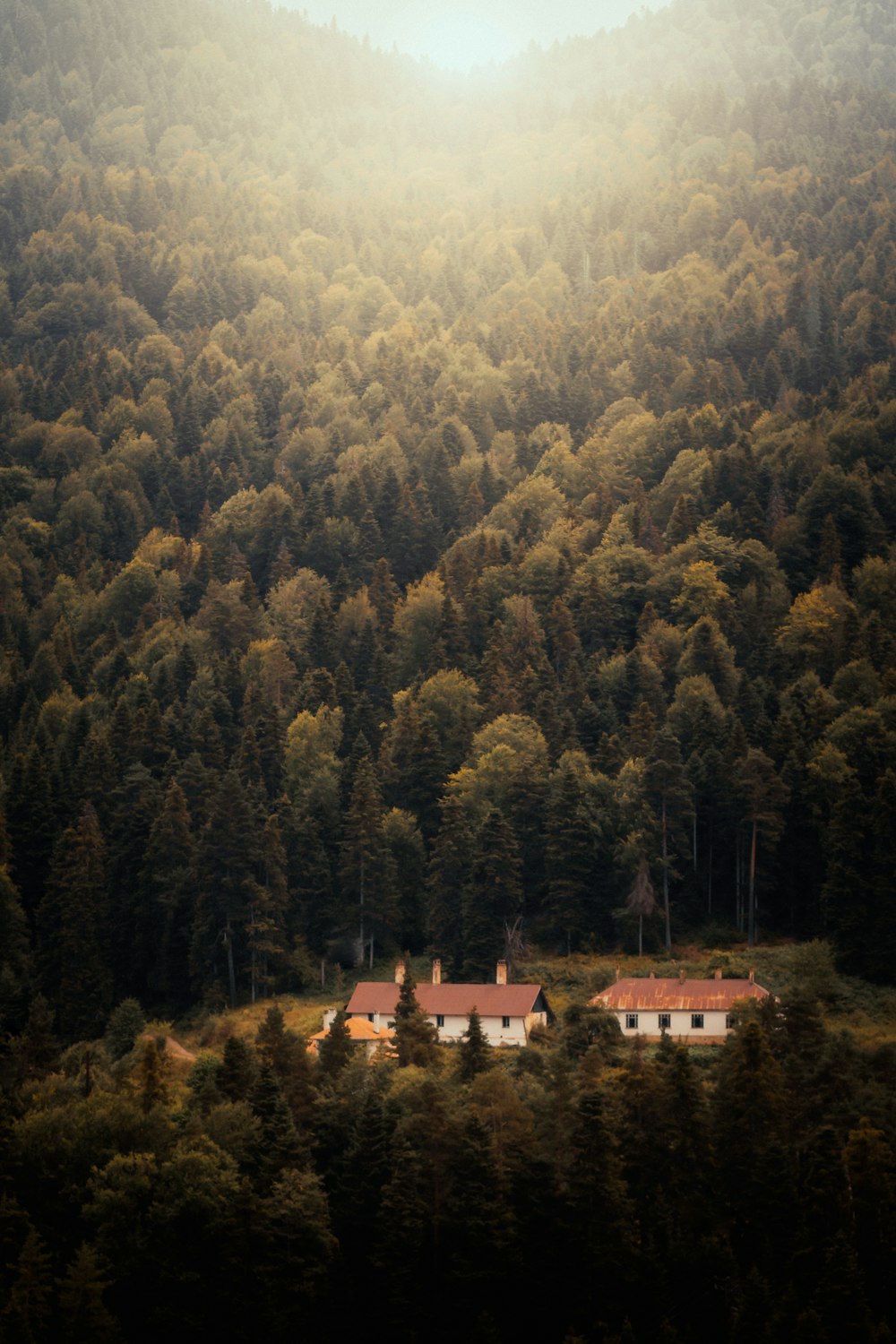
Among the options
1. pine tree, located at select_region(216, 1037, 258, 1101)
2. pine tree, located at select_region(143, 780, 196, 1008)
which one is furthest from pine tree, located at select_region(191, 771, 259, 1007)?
pine tree, located at select_region(216, 1037, 258, 1101)

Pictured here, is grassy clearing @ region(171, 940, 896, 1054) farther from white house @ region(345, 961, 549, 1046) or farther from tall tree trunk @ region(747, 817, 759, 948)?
white house @ region(345, 961, 549, 1046)

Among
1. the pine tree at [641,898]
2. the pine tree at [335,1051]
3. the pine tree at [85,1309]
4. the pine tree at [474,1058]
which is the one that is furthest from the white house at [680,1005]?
the pine tree at [85,1309]

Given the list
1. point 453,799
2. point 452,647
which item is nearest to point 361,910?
point 453,799

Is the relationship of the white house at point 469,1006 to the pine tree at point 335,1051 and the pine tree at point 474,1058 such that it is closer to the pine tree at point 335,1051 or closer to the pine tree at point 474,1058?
the pine tree at point 335,1051

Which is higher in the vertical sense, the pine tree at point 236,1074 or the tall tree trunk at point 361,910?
the tall tree trunk at point 361,910

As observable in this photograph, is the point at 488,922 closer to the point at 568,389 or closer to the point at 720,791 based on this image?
the point at 720,791

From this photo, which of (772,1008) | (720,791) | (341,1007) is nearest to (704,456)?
(720,791)

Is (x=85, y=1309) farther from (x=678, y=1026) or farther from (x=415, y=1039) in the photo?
(x=678, y=1026)
